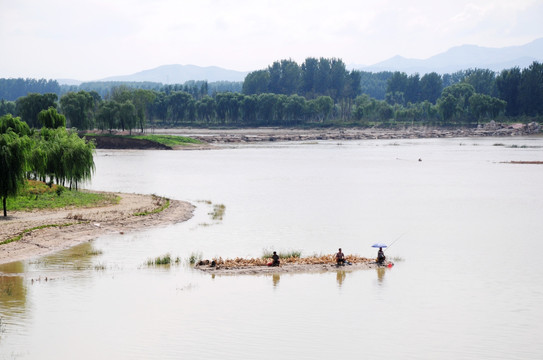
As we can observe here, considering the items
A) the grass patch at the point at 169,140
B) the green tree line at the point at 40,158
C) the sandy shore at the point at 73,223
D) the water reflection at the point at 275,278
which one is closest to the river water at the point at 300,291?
the water reflection at the point at 275,278

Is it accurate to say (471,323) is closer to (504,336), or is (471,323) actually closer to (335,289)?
(504,336)

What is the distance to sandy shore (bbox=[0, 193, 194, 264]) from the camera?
38.8 metres

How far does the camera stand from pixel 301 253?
3962cm

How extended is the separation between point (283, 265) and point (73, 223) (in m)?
17.9

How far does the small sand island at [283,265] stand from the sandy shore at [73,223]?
10753 millimetres

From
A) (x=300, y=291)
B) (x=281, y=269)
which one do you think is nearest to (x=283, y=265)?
(x=281, y=269)

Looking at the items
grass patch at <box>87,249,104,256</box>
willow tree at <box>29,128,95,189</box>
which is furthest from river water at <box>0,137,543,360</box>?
willow tree at <box>29,128,95,189</box>

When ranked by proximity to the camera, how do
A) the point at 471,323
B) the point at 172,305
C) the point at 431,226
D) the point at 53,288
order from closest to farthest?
the point at 471,323 < the point at 172,305 < the point at 53,288 < the point at 431,226

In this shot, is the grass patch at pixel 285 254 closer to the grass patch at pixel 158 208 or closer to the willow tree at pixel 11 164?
the grass patch at pixel 158 208

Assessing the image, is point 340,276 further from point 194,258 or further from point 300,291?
point 194,258

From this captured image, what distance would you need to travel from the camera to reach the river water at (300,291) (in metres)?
24.7

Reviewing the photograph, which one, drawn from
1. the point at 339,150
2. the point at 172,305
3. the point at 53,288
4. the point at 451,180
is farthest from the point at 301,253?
the point at 339,150

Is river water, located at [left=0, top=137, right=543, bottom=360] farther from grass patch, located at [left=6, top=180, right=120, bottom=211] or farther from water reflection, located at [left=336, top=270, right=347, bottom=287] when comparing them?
grass patch, located at [left=6, top=180, right=120, bottom=211]

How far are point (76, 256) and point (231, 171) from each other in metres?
60.8
